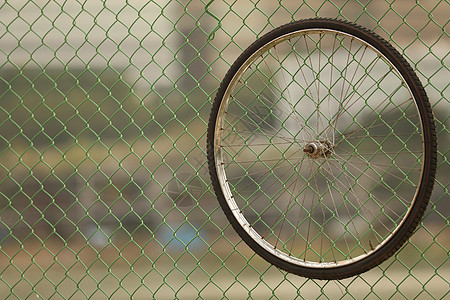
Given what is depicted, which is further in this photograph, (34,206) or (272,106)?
(34,206)

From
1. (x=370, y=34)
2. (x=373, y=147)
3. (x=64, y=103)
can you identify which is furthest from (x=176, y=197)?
(x=370, y=34)

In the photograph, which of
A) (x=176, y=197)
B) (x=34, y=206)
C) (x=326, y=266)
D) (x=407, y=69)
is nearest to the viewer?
(x=407, y=69)

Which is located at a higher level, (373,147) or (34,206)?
(373,147)

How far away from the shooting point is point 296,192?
2449 mm

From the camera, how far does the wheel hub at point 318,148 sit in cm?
205

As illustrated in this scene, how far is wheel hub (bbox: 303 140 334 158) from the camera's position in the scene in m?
2.05

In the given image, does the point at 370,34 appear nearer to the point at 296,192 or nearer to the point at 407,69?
the point at 407,69

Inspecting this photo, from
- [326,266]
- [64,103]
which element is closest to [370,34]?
[326,266]

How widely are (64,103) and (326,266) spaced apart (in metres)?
1.46

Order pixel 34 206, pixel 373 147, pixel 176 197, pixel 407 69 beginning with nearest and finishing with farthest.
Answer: pixel 407 69
pixel 373 147
pixel 176 197
pixel 34 206

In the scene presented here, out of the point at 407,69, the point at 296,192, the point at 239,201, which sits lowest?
the point at 239,201

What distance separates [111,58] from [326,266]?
1.38 meters

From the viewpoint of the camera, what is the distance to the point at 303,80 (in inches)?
95.4

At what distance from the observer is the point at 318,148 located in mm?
2059
